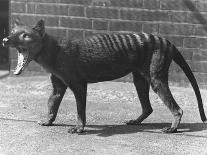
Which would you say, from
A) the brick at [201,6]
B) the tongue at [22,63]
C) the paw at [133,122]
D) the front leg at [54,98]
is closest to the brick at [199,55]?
the brick at [201,6]

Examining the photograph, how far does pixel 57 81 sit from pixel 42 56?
1.99 ft

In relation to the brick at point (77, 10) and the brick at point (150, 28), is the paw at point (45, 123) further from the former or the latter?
the brick at point (150, 28)

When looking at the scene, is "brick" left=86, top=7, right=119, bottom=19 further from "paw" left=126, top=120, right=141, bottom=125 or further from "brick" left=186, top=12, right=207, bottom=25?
"paw" left=126, top=120, right=141, bottom=125

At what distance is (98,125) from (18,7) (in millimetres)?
3504

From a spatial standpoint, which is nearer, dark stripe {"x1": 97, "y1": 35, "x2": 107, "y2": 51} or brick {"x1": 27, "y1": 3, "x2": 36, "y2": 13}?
dark stripe {"x1": 97, "y1": 35, "x2": 107, "y2": 51}

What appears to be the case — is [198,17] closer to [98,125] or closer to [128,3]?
[128,3]

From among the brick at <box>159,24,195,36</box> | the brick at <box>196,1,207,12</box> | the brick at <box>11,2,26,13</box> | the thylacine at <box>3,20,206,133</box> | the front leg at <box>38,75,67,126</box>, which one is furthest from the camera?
the brick at <box>11,2,26,13</box>

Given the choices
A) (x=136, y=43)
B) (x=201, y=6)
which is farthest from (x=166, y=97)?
(x=201, y=6)

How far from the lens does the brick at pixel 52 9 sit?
9203 millimetres

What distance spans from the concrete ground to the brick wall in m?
0.76

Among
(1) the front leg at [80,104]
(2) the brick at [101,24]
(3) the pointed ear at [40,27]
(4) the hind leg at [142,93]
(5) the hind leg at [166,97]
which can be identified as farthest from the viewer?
(2) the brick at [101,24]

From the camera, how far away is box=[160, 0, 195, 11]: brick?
8953 mm

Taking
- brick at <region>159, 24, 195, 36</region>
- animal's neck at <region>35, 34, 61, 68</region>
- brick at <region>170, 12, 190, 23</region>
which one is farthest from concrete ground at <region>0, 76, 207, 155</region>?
brick at <region>170, 12, 190, 23</region>

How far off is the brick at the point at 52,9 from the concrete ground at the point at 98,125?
1.26m
